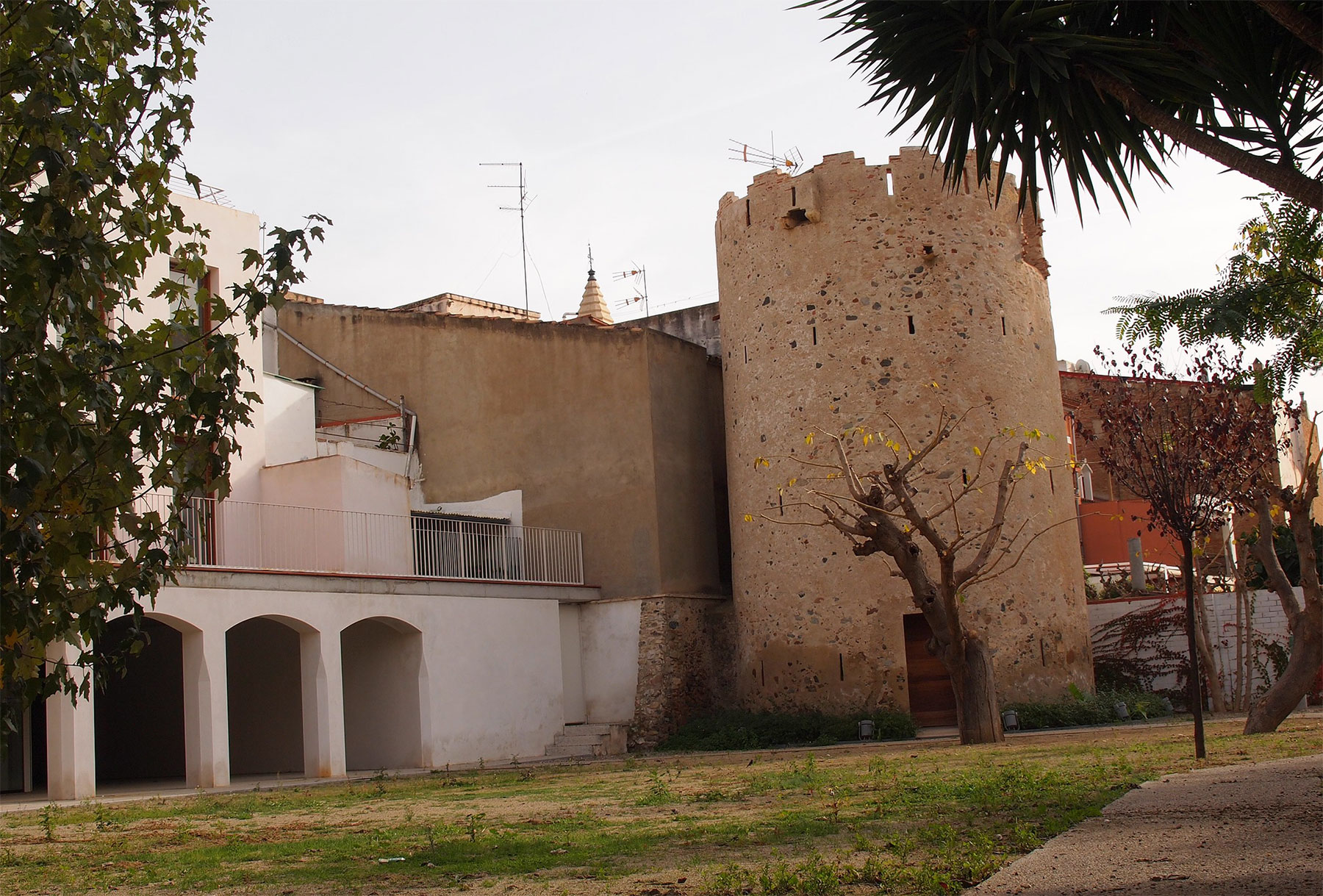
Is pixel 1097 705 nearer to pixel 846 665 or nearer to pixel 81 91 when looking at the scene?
pixel 846 665

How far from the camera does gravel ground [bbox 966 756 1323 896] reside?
216 inches

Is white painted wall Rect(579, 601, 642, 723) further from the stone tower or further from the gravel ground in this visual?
the gravel ground

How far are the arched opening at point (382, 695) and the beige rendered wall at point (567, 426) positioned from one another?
4.16m

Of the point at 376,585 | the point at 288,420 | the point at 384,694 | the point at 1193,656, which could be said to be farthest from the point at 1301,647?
the point at 288,420

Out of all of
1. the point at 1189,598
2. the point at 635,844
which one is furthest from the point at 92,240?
the point at 1189,598

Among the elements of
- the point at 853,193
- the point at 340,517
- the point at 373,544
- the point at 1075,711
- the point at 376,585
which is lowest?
the point at 1075,711

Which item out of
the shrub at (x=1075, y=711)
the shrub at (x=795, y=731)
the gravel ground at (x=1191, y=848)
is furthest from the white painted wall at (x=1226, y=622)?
the gravel ground at (x=1191, y=848)

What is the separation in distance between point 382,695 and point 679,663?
5.09 m

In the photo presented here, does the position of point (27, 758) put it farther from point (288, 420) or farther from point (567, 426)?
point (567, 426)

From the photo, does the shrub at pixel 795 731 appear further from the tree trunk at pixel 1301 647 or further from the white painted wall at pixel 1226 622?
the tree trunk at pixel 1301 647

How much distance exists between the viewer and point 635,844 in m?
8.09

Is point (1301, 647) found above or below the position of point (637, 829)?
above

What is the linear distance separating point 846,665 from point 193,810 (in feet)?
37.1

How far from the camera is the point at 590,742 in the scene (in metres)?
21.8
